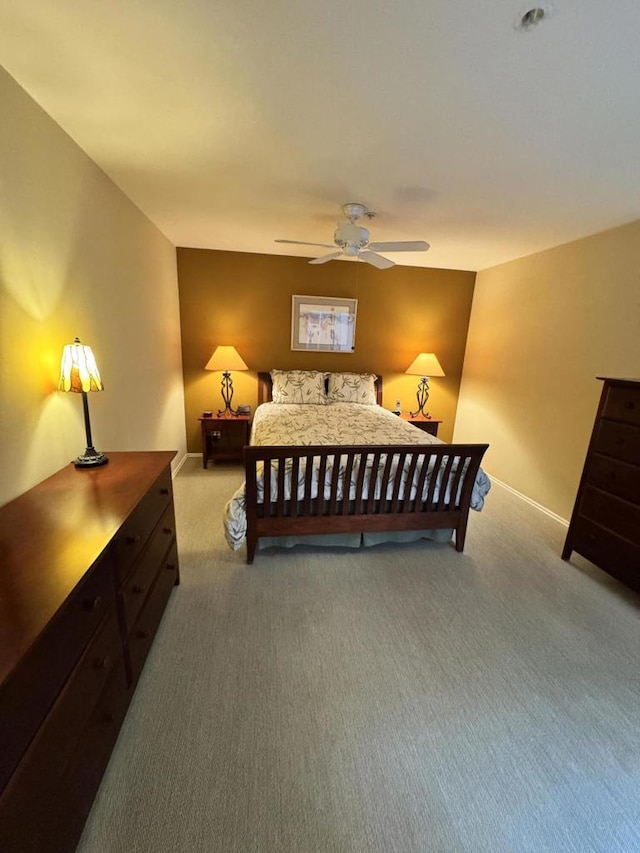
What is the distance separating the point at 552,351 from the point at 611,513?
5.50 feet

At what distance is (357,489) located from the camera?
7.68 ft

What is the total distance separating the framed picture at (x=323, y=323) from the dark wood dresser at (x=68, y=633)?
295cm

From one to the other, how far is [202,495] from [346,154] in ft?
9.39

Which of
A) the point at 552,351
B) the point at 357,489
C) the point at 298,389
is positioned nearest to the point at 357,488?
the point at 357,489

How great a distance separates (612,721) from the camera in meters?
1.46

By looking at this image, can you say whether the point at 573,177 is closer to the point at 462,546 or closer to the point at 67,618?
the point at 462,546

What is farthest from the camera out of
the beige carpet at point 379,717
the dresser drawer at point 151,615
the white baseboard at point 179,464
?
the white baseboard at point 179,464

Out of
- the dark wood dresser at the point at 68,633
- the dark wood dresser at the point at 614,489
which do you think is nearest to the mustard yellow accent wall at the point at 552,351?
the dark wood dresser at the point at 614,489

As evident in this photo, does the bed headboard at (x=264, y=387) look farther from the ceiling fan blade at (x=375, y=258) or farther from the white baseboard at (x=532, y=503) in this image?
the white baseboard at (x=532, y=503)

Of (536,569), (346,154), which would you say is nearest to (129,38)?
(346,154)

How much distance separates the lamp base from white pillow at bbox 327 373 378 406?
8.89ft

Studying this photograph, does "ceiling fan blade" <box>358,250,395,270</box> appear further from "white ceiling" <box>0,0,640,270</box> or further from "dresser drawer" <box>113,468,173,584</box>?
"dresser drawer" <box>113,468,173,584</box>

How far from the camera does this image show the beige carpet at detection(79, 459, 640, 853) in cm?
112

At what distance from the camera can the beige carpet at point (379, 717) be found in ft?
3.66
